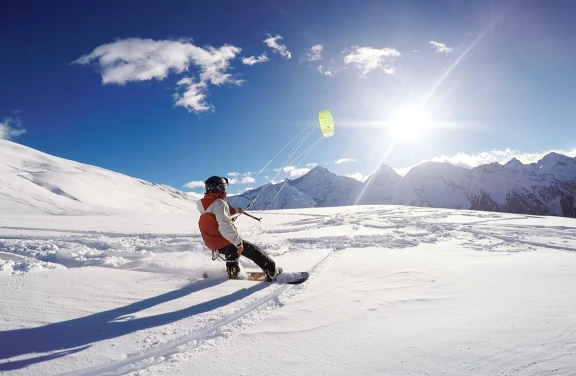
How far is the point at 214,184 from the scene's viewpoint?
5.93 metres

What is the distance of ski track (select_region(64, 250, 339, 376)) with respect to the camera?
8.82 ft

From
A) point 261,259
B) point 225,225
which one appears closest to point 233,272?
point 261,259

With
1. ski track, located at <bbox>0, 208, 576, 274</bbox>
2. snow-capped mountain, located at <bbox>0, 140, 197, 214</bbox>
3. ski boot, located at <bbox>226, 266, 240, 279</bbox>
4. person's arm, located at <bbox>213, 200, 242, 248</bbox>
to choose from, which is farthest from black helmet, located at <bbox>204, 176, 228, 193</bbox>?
snow-capped mountain, located at <bbox>0, 140, 197, 214</bbox>

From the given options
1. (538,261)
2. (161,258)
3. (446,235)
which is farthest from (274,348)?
(446,235)

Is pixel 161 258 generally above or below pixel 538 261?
above

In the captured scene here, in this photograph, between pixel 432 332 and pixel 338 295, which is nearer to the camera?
pixel 432 332

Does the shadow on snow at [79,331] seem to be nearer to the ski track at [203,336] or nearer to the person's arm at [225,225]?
the ski track at [203,336]

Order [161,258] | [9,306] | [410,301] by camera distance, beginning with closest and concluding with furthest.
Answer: [9,306] → [410,301] → [161,258]

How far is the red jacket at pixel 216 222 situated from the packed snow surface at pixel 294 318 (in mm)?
675

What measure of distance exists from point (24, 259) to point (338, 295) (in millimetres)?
6055

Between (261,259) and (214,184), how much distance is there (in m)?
1.61

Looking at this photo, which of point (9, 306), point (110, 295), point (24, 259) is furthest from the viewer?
point (24, 259)

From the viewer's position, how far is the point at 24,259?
6246 millimetres

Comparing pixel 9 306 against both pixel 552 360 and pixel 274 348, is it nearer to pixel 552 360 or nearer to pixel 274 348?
pixel 274 348
